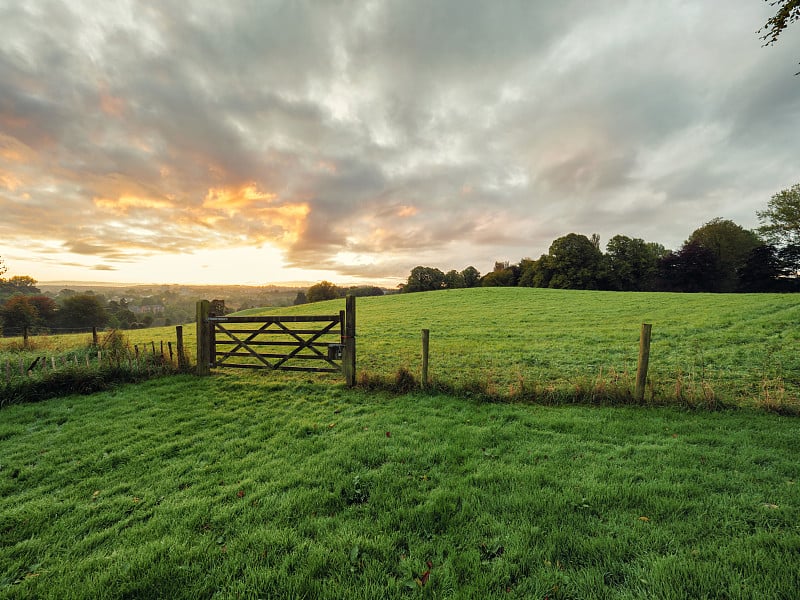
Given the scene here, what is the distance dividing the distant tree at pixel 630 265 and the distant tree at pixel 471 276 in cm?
2891

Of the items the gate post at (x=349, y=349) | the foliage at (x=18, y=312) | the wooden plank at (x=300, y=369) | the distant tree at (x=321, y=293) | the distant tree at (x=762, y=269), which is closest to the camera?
the gate post at (x=349, y=349)

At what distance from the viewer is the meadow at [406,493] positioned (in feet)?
8.14

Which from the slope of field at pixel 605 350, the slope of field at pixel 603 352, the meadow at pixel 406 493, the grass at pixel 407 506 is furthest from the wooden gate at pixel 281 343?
the grass at pixel 407 506

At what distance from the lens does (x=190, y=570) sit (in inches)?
102

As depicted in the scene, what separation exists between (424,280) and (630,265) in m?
42.0

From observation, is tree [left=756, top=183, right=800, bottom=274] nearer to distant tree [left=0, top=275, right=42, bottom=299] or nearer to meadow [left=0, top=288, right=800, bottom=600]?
meadow [left=0, top=288, right=800, bottom=600]

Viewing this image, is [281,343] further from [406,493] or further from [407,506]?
[407,506]

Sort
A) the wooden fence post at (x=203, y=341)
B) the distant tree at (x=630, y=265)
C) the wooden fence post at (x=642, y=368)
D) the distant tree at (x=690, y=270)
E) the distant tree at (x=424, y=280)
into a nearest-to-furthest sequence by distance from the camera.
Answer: the wooden fence post at (x=642, y=368) → the wooden fence post at (x=203, y=341) → the distant tree at (x=690, y=270) → the distant tree at (x=630, y=265) → the distant tree at (x=424, y=280)

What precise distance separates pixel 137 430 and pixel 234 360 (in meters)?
5.81

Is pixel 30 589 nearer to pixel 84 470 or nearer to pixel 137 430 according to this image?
pixel 84 470

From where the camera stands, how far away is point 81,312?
175 feet

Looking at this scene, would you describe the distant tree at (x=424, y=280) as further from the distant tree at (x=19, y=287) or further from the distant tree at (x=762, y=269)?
the distant tree at (x=19, y=287)

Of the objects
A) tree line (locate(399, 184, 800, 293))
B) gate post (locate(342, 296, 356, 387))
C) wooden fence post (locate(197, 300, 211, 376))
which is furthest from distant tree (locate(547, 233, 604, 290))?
wooden fence post (locate(197, 300, 211, 376))

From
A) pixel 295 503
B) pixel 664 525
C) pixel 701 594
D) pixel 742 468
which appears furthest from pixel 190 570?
pixel 742 468
